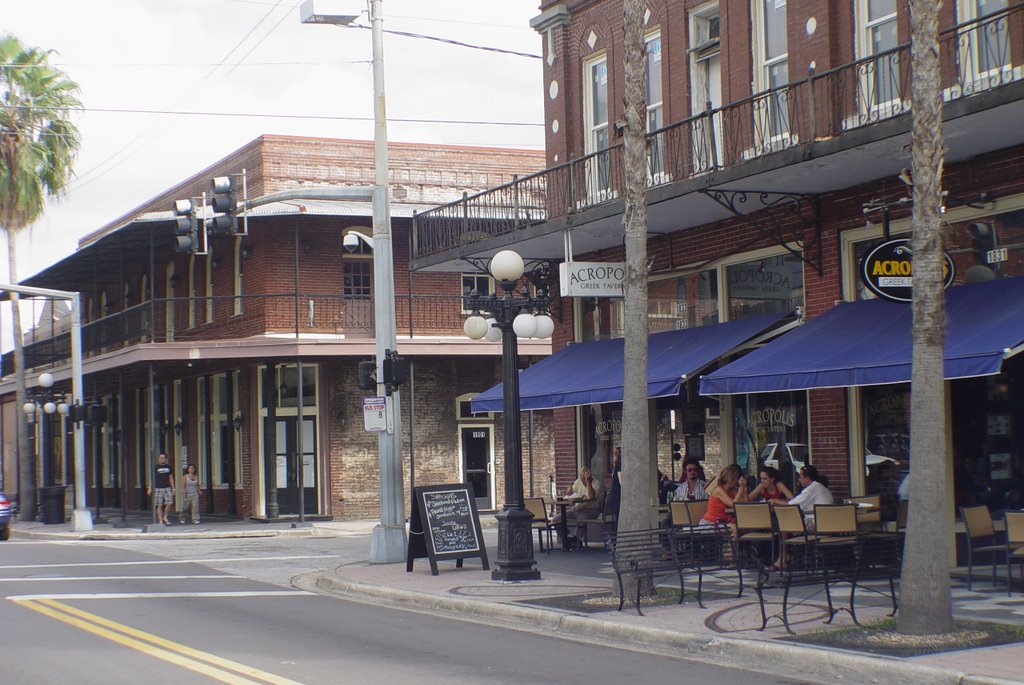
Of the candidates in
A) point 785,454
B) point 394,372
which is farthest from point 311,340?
point 785,454

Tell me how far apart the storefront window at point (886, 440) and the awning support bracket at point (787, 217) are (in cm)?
180

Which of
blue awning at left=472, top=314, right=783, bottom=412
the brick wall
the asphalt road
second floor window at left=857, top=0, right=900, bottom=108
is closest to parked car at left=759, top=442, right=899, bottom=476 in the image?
blue awning at left=472, top=314, right=783, bottom=412

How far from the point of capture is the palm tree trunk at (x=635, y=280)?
1298 centimetres

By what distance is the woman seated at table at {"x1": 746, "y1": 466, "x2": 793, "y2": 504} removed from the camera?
15.6 metres

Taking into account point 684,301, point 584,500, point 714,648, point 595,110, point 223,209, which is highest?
point 595,110

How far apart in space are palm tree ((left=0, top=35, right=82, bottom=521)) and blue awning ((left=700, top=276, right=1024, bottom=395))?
2686 centimetres

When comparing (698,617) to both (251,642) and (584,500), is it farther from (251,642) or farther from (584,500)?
(584,500)

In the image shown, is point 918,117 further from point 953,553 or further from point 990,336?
point 953,553

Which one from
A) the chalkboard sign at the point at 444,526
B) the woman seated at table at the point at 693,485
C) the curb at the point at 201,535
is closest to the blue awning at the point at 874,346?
the woman seated at table at the point at 693,485

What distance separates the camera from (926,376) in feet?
32.6

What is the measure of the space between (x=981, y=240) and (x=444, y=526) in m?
7.77

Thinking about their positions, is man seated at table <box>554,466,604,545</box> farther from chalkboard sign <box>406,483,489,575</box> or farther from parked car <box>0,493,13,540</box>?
parked car <box>0,493,13,540</box>

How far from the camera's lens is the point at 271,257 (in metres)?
31.4

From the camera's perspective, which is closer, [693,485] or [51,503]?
[693,485]
